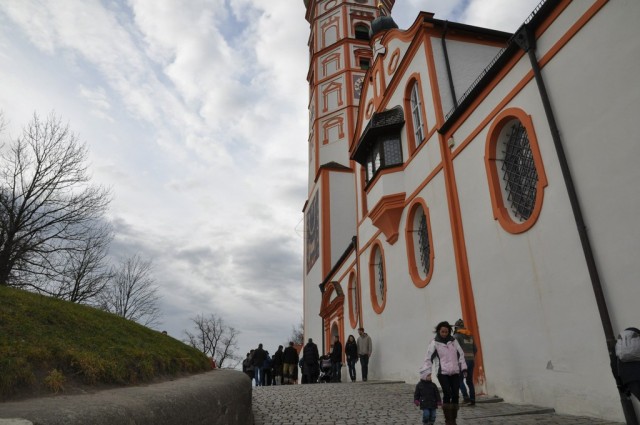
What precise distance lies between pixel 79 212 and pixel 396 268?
39.0 ft

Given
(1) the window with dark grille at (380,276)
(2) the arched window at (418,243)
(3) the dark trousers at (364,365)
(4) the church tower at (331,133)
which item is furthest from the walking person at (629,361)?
(4) the church tower at (331,133)

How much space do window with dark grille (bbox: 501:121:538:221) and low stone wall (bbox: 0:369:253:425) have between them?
Answer: 610 cm

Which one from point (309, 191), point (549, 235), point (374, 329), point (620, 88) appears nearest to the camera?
point (620, 88)

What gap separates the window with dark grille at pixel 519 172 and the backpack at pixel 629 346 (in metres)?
3.66

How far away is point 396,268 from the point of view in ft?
44.0

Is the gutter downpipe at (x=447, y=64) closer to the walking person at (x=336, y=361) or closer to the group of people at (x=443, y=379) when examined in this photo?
the group of people at (x=443, y=379)

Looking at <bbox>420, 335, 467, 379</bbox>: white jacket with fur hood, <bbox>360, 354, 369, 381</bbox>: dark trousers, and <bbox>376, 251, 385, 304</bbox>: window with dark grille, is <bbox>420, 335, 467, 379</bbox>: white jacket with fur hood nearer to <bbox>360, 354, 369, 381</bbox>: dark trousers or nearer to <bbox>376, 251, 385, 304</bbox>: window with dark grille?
<bbox>360, 354, 369, 381</bbox>: dark trousers

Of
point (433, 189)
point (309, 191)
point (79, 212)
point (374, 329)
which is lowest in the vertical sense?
point (374, 329)

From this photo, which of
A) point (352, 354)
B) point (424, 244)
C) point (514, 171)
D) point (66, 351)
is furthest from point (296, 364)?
point (66, 351)

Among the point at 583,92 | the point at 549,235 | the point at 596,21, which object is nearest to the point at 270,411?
the point at 549,235

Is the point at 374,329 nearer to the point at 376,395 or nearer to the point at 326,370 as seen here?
the point at 326,370

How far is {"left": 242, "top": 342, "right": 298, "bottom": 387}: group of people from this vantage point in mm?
16625

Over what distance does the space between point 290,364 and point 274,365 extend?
146 centimetres

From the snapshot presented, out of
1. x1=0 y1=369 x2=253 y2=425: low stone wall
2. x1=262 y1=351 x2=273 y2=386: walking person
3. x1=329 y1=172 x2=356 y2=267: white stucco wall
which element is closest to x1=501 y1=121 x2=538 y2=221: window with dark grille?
x1=0 y1=369 x2=253 y2=425: low stone wall
